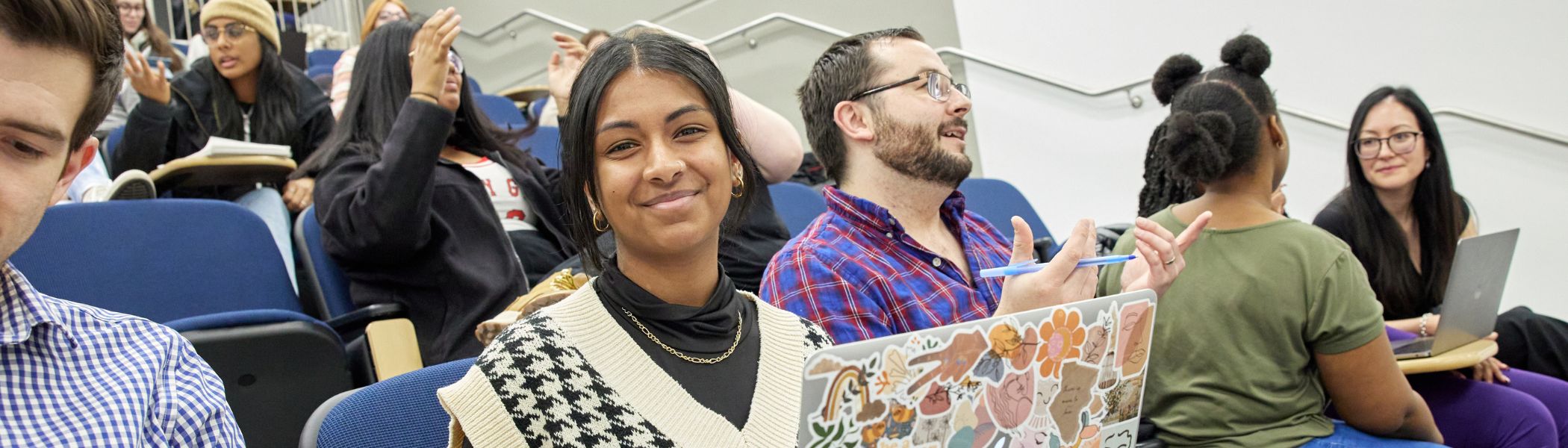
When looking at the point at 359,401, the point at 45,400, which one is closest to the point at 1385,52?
the point at 359,401

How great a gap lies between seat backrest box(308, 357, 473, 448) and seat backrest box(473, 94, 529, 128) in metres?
3.21

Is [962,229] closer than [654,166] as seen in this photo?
No

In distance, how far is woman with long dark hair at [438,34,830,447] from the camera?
40.1 inches

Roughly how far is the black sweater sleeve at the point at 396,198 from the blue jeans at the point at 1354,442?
1559 mm

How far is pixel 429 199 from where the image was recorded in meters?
2.05

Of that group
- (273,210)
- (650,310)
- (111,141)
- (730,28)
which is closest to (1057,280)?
(650,310)

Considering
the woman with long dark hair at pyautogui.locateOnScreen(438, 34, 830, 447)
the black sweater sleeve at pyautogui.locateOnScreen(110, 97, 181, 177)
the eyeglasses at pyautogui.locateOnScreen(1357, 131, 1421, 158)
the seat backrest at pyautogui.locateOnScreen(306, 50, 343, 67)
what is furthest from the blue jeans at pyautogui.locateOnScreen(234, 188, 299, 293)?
the seat backrest at pyautogui.locateOnScreen(306, 50, 343, 67)

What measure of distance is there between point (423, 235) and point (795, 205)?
3.49 ft

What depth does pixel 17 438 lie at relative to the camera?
32.2 inches

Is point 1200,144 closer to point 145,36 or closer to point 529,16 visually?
point 145,36

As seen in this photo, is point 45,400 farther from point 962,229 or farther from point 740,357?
point 962,229

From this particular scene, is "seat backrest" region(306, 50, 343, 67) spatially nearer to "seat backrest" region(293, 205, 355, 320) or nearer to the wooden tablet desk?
"seat backrest" region(293, 205, 355, 320)

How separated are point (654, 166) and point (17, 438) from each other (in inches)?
22.0

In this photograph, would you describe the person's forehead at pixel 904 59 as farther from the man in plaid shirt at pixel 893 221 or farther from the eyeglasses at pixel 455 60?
the eyeglasses at pixel 455 60
